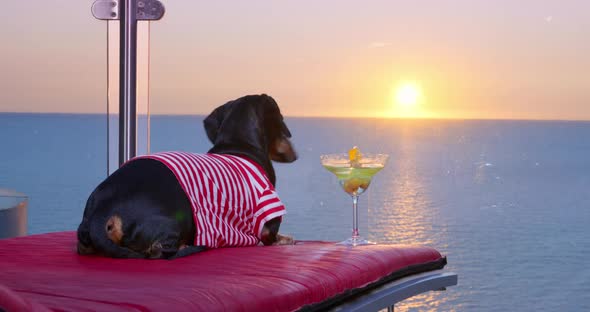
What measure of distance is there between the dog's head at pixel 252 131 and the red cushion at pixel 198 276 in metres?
0.44

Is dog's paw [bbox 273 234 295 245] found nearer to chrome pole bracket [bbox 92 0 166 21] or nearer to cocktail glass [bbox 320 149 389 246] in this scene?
cocktail glass [bbox 320 149 389 246]

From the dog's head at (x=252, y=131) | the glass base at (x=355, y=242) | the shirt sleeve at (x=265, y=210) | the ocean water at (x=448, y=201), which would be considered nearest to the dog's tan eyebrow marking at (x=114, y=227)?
the shirt sleeve at (x=265, y=210)

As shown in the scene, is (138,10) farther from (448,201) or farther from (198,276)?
(448,201)

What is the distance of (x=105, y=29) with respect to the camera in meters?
3.55

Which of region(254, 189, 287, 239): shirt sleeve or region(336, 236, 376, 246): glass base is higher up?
region(254, 189, 287, 239): shirt sleeve

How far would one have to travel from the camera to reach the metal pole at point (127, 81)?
350cm

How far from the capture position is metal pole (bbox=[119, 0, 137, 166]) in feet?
11.5

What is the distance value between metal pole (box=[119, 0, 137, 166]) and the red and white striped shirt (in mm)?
1159

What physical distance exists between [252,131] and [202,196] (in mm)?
435

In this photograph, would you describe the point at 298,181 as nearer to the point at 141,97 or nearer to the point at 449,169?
the point at 449,169

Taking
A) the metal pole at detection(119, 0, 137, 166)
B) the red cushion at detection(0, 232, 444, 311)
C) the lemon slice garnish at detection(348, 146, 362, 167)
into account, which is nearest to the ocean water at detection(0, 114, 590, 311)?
the metal pole at detection(119, 0, 137, 166)

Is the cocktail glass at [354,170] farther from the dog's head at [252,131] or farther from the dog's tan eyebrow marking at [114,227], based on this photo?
the dog's tan eyebrow marking at [114,227]

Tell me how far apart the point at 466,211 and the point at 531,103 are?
38.4 feet

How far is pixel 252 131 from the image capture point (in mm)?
2611
